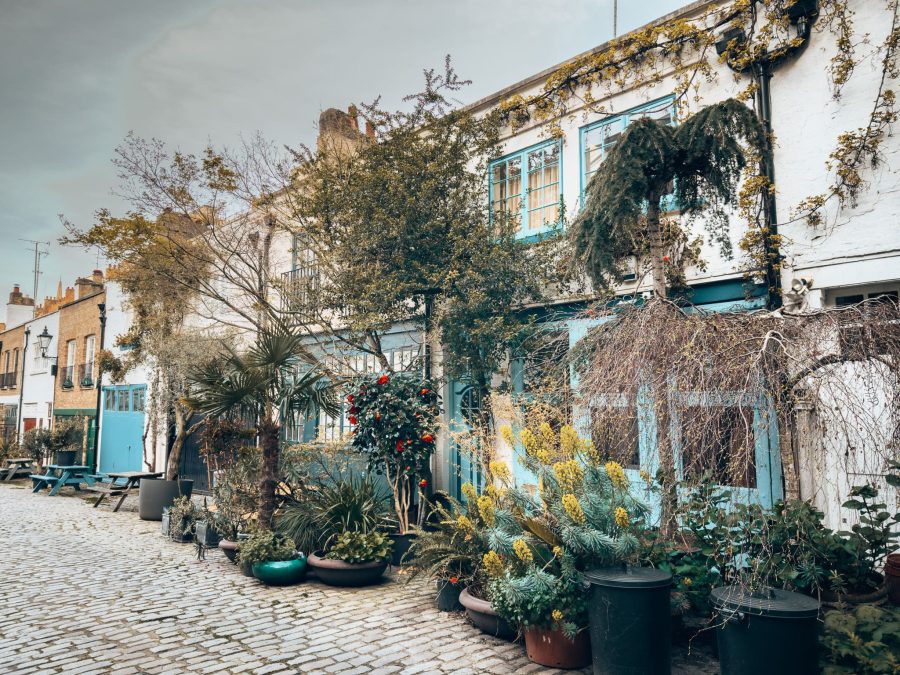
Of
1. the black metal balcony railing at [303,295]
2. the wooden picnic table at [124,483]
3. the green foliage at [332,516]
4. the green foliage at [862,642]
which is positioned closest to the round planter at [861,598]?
the green foliage at [862,642]

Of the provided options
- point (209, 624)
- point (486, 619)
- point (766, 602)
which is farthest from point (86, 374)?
point (766, 602)

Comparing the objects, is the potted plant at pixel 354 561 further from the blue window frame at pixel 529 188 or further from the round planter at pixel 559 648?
the blue window frame at pixel 529 188

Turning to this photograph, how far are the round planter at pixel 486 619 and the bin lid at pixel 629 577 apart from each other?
117 cm

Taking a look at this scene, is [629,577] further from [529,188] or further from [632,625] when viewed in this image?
[529,188]

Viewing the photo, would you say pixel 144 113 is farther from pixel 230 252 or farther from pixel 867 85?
pixel 867 85

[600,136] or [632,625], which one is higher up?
[600,136]

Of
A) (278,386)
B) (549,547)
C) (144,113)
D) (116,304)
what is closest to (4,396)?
(116,304)

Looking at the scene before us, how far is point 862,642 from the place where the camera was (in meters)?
3.77

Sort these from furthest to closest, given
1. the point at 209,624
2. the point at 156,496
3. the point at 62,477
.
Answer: the point at 62,477, the point at 156,496, the point at 209,624

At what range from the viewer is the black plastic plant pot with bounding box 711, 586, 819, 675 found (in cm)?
379

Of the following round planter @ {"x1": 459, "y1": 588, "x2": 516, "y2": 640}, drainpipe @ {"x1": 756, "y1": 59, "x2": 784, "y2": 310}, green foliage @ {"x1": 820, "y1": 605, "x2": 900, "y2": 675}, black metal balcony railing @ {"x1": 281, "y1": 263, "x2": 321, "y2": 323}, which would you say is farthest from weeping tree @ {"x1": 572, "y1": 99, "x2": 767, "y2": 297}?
black metal balcony railing @ {"x1": 281, "y1": 263, "x2": 321, "y2": 323}

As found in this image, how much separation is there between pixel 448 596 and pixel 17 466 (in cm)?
2154

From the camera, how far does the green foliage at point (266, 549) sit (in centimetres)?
732

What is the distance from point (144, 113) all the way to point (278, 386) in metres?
7.31
